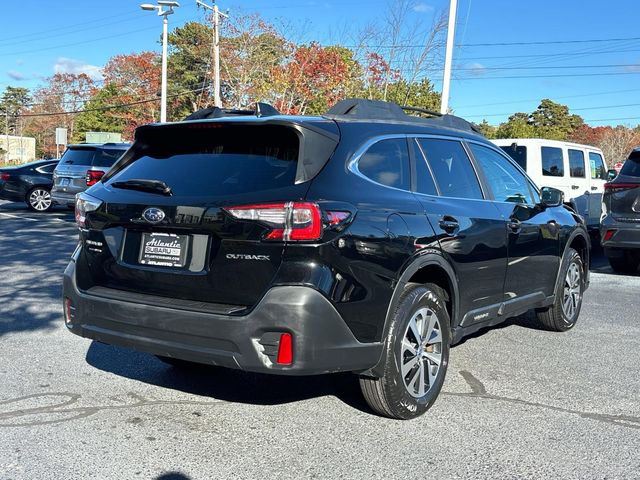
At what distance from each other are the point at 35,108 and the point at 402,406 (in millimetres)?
91819

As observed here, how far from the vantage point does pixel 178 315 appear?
3588mm

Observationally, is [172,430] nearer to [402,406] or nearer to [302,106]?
[402,406]

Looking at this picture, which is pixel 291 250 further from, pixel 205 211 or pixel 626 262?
pixel 626 262

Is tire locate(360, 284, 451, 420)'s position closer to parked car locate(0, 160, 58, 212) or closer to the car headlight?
the car headlight

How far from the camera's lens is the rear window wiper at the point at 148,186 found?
385cm

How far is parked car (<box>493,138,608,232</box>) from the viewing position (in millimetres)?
12648

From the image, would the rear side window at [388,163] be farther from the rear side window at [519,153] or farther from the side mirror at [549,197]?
the rear side window at [519,153]

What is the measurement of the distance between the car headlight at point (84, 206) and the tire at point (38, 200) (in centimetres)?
1621

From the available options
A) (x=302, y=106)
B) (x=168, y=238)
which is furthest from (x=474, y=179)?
(x=302, y=106)

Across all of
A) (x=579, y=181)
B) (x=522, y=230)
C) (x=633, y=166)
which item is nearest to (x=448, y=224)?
(x=522, y=230)

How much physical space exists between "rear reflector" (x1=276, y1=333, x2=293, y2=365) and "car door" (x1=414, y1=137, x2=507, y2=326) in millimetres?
1344

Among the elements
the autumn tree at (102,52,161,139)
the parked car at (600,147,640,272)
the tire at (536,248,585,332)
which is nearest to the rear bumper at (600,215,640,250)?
the parked car at (600,147,640,272)

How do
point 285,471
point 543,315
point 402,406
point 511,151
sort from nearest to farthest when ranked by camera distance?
point 285,471 < point 402,406 < point 543,315 < point 511,151

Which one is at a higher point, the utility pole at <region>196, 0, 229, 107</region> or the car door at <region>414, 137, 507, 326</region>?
the utility pole at <region>196, 0, 229, 107</region>
